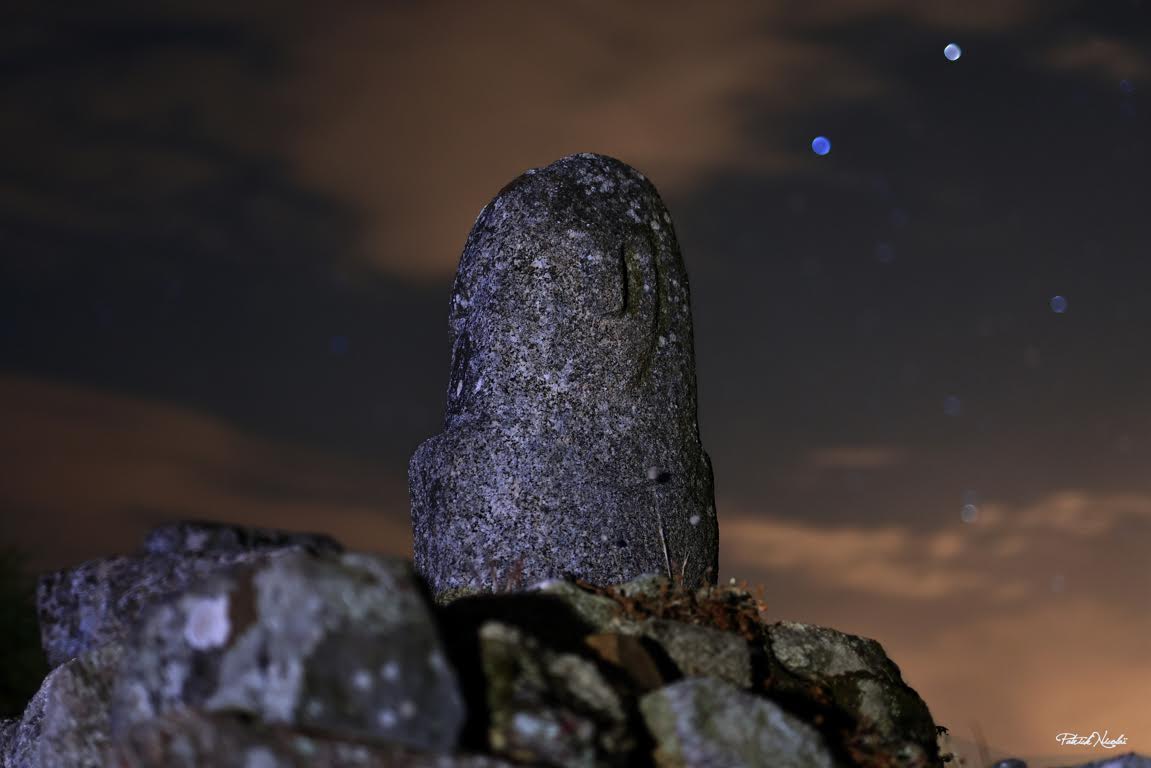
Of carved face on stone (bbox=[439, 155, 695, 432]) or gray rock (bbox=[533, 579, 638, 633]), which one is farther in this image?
carved face on stone (bbox=[439, 155, 695, 432])

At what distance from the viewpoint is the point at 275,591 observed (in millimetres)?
4531

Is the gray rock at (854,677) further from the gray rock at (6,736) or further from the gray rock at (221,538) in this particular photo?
the gray rock at (6,736)

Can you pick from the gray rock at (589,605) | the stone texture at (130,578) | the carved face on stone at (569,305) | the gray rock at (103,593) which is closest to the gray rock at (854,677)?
the gray rock at (589,605)

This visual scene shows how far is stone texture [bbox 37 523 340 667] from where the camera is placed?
Result: 6977 millimetres

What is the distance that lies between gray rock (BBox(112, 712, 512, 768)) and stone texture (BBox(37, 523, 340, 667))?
6.61 feet

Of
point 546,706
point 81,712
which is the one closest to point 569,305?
point 81,712

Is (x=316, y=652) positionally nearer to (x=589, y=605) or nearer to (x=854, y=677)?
(x=589, y=605)

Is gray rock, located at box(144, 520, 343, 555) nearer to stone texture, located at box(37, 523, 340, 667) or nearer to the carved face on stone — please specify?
stone texture, located at box(37, 523, 340, 667)

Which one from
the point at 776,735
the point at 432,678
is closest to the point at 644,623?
the point at 776,735

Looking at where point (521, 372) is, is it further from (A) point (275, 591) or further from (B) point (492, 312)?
(A) point (275, 591)

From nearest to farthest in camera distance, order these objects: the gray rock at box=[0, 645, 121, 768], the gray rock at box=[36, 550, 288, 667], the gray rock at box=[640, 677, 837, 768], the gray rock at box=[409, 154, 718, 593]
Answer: the gray rock at box=[640, 677, 837, 768] → the gray rock at box=[0, 645, 121, 768] → the gray rock at box=[36, 550, 288, 667] → the gray rock at box=[409, 154, 718, 593]

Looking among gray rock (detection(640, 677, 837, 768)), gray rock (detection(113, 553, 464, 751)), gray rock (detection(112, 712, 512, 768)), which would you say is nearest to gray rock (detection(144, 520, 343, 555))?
gray rock (detection(113, 553, 464, 751))

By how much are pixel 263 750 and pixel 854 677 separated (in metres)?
3.85

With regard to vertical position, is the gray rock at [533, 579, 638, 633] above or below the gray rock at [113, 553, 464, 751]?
above
